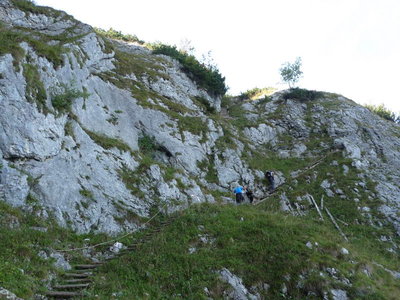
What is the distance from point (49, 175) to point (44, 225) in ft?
9.92

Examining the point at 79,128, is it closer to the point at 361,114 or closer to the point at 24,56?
the point at 24,56

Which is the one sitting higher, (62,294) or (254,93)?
(254,93)

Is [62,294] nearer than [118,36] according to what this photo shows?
Yes

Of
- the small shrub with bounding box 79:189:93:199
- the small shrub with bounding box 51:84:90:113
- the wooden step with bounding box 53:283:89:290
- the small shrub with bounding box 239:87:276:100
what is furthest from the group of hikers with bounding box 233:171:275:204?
the small shrub with bounding box 239:87:276:100

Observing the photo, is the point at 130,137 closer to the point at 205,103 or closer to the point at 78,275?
the point at 78,275

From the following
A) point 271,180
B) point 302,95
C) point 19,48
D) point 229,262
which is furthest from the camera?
point 302,95

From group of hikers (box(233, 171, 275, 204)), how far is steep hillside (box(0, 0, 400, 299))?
68cm

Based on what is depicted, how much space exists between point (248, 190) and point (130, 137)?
11.2m

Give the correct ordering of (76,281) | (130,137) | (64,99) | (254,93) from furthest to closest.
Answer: (254,93) → (130,137) → (64,99) → (76,281)

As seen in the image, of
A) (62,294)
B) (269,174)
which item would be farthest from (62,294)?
(269,174)

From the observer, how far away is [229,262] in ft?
46.8

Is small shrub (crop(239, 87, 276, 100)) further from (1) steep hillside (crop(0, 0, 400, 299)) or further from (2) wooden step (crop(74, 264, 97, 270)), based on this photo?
(2) wooden step (crop(74, 264, 97, 270))

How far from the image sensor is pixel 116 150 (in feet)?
70.7

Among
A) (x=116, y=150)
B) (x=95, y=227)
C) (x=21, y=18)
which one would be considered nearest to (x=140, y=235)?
(x=95, y=227)
